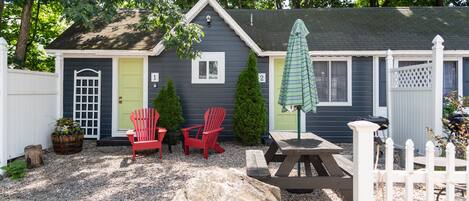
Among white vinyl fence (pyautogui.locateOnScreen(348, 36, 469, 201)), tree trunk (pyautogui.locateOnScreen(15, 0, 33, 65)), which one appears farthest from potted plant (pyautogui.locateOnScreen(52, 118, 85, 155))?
white vinyl fence (pyautogui.locateOnScreen(348, 36, 469, 201))

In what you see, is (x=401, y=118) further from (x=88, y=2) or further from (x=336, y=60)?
(x=88, y=2)

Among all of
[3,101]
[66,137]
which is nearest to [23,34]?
[66,137]

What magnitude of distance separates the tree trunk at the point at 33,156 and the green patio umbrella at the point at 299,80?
4.36m

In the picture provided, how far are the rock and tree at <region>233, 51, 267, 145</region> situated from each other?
485cm

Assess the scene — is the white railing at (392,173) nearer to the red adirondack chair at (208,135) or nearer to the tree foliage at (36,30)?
the red adirondack chair at (208,135)

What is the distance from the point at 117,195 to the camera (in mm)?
4527

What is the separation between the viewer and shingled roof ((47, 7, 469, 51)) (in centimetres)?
901

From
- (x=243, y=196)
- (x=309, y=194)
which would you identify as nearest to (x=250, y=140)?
(x=309, y=194)

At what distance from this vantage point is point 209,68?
8.92 m

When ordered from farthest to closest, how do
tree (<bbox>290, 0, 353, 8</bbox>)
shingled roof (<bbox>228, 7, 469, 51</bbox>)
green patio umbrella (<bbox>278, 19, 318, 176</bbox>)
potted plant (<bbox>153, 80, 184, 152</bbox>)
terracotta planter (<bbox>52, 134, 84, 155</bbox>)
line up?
tree (<bbox>290, 0, 353, 8</bbox>) → shingled roof (<bbox>228, 7, 469, 51</bbox>) → potted plant (<bbox>153, 80, 184, 152</bbox>) → terracotta planter (<bbox>52, 134, 84, 155</bbox>) → green patio umbrella (<bbox>278, 19, 318, 176</bbox>)

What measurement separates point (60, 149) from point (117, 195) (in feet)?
10.8

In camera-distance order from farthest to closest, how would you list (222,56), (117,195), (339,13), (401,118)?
(339,13)
(222,56)
(401,118)
(117,195)

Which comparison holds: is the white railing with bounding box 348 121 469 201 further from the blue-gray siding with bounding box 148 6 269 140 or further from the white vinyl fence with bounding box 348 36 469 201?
the blue-gray siding with bounding box 148 6 269 140

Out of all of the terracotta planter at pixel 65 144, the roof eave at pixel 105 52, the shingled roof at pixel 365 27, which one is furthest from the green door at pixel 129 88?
the shingled roof at pixel 365 27
